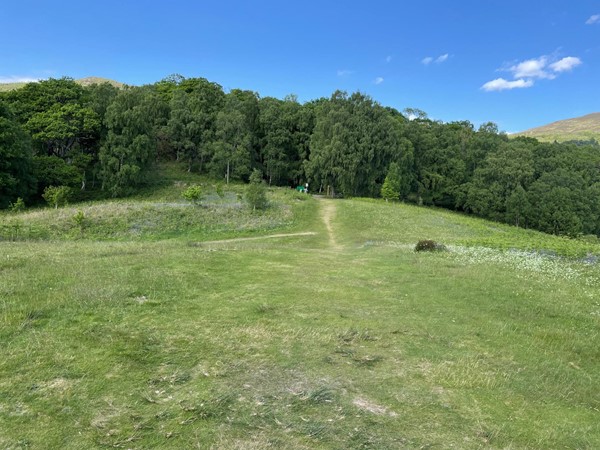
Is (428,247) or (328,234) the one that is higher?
(428,247)

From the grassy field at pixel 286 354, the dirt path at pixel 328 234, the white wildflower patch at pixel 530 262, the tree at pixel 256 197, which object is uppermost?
the tree at pixel 256 197

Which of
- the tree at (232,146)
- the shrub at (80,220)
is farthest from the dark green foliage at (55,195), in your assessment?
the tree at (232,146)

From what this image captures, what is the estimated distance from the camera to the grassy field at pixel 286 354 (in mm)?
6094

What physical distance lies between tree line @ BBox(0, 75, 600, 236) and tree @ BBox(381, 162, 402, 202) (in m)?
0.18

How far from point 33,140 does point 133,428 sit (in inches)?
2312

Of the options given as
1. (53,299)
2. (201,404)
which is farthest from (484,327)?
(53,299)

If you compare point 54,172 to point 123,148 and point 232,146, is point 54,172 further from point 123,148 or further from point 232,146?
point 232,146

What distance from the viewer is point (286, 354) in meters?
8.59

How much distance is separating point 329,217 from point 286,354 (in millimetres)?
33948

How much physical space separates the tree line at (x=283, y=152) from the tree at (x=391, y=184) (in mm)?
178

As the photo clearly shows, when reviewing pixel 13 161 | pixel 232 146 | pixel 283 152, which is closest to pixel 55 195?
pixel 13 161

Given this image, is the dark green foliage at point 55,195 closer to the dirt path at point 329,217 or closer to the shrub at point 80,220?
the shrub at point 80,220

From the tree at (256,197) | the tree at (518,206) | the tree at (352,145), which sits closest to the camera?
the tree at (256,197)

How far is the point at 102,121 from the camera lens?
183ft
